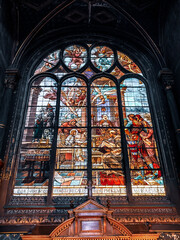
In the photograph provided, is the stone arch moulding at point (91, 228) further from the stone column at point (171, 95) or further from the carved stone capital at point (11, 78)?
the carved stone capital at point (11, 78)

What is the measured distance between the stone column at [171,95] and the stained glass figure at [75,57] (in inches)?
111

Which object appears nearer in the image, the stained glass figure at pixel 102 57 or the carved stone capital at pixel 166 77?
the carved stone capital at pixel 166 77

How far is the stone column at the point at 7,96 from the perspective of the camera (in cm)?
619

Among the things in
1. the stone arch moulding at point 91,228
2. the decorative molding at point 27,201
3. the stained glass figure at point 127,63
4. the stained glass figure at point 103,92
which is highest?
the stained glass figure at point 127,63

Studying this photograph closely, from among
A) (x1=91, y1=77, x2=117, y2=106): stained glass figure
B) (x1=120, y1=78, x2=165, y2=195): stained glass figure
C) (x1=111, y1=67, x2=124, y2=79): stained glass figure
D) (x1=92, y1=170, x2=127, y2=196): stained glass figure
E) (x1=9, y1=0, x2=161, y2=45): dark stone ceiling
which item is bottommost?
(x1=92, y1=170, x2=127, y2=196): stained glass figure

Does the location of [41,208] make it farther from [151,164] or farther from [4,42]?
[4,42]

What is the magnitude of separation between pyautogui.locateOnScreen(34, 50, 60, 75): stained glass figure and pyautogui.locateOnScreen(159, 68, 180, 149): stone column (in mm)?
3668

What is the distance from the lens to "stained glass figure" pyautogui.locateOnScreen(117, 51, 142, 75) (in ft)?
26.9

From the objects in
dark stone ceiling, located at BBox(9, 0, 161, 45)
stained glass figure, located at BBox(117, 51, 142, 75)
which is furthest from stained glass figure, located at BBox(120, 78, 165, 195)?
dark stone ceiling, located at BBox(9, 0, 161, 45)

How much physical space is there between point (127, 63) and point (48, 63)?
2.78 metres

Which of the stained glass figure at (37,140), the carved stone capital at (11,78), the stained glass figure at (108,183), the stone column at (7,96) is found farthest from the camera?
the carved stone capital at (11,78)

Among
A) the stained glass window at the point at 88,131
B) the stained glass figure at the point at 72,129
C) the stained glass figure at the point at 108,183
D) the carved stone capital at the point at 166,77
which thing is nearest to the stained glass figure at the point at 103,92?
the stained glass window at the point at 88,131

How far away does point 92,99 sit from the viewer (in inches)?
292

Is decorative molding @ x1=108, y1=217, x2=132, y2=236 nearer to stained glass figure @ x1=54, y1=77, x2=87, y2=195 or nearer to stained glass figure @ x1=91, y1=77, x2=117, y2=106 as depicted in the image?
stained glass figure @ x1=54, y1=77, x2=87, y2=195
